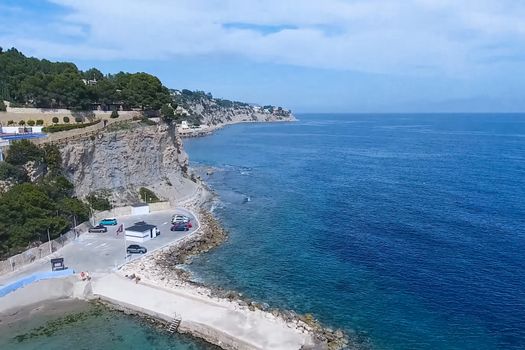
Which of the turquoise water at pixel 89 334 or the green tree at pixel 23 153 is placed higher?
the green tree at pixel 23 153

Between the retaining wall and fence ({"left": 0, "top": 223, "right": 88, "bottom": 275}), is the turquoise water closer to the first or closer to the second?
fence ({"left": 0, "top": 223, "right": 88, "bottom": 275})

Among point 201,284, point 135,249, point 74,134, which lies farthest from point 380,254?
point 74,134

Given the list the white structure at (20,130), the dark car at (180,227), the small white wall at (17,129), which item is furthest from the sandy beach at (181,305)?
the small white wall at (17,129)

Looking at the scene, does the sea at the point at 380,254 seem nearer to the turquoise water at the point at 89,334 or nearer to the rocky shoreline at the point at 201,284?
the turquoise water at the point at 89,334

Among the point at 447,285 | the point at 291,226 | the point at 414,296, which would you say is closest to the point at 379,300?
the point at 414,296

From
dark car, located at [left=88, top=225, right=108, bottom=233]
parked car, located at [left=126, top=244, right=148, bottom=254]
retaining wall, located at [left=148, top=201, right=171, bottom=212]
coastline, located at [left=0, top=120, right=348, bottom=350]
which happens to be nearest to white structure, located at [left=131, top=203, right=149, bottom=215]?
retaining wall, located at [left=148, top=201, right=171, bottom=212]

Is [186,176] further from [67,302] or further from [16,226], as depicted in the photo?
[67,302]
